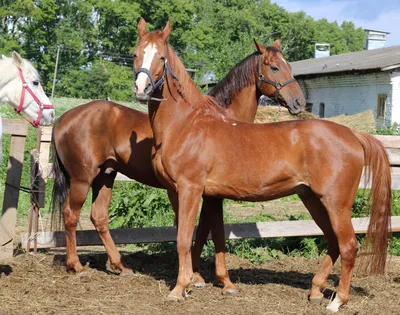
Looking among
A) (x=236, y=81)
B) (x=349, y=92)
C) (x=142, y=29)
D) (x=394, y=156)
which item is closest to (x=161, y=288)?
(x=236, y=81)

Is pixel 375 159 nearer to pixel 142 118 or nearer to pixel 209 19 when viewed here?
pixel 142 118

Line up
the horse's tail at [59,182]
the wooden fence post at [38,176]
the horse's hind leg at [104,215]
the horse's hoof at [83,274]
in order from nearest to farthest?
the horse's hoof at [83,274], the horse's hind leg at [104,215], the horse's tail at [59,182], the wooden fence post at [38,176]

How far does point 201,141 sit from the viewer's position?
515 cm

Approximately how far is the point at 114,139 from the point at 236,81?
4.95 feet

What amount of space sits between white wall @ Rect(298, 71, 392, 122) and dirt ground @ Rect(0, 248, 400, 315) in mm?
17176

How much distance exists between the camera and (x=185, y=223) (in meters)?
5.02

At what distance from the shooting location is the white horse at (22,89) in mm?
5969

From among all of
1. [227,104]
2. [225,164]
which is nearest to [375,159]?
[225,164]

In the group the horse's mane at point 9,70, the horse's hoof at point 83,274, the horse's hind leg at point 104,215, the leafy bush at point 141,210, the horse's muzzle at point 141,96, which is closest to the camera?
the horse's muzzle at point 141,96

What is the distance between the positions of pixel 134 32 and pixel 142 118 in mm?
43341

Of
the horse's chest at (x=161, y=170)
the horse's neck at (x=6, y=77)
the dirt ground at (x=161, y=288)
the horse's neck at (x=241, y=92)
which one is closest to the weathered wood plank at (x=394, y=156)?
the dirt ground at (x=161, y=288)

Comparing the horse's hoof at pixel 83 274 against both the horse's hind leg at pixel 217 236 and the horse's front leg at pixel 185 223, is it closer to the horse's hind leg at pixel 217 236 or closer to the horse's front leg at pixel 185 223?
the horse's hind leg at pixel 217 236

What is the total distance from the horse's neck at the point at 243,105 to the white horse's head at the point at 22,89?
6.62ft

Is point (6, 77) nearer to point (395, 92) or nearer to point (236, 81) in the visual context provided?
point (236, 81)
